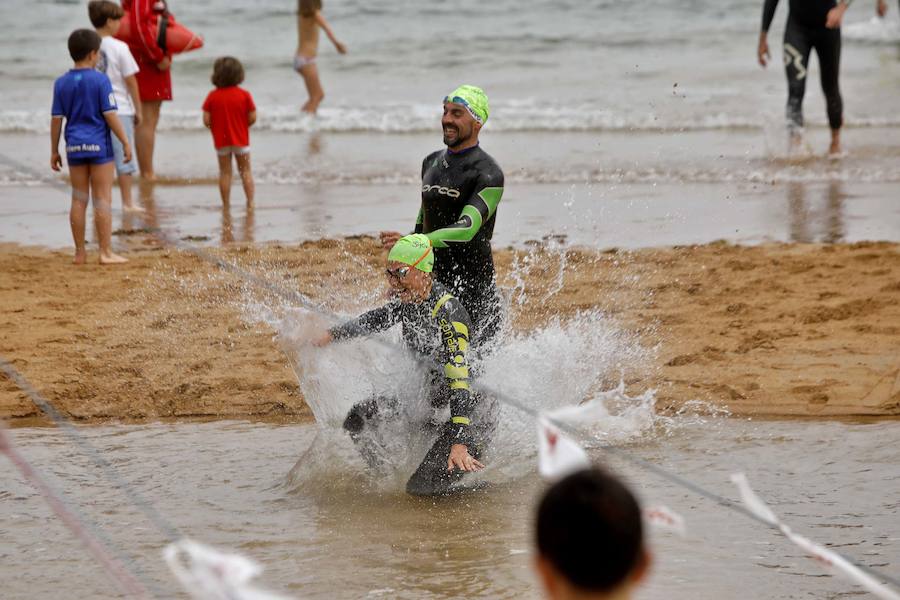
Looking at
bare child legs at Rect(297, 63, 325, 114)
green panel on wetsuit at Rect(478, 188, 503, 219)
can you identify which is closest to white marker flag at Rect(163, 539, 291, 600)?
green panel on wetsuit at Rect(478, 188, 503, 219)

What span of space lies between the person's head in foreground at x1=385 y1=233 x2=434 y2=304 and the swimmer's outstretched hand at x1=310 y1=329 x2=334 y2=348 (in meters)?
0.53

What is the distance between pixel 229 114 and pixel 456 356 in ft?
22.2

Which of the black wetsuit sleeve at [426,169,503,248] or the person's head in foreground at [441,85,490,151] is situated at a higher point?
the person's head in foreground at [441,85,490,151]

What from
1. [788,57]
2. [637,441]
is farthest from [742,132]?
[637,441]

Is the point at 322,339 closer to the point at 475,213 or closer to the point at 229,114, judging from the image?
the point at 475,213

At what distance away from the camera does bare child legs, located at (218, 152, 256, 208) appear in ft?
38.4

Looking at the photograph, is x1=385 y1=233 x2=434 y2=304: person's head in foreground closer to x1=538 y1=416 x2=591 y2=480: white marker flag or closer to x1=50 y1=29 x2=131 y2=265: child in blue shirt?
x1=538 y1=416 x2=591 y2=480: white marker flag

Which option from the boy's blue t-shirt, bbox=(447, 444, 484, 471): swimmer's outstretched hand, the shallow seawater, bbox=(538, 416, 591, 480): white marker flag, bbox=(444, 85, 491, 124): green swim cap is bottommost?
the shallow seawater

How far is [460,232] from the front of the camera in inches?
218

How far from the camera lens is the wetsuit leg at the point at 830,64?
13.2 m

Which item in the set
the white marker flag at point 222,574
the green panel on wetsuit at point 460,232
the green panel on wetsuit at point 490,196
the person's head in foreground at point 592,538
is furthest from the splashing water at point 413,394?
the person's head in foreground at point 592,538

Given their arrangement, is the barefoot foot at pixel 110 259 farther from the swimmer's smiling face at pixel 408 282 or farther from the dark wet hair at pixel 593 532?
the dark wet hair at pixel 593 532

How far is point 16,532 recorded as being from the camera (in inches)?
204

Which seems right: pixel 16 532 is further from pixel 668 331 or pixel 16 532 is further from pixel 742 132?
pixel 742 132
